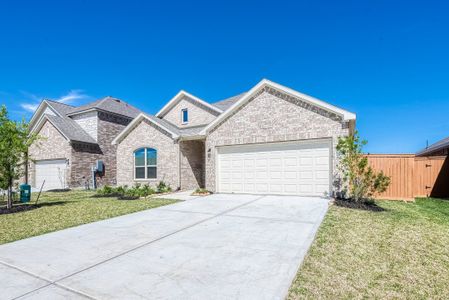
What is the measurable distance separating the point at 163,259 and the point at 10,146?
30.2 ft

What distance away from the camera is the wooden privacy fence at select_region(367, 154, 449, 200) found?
10117 millimetres

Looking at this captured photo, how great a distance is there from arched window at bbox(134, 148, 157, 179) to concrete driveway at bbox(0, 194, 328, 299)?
29.0 ft

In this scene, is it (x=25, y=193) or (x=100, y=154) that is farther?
(x=100, y=154)

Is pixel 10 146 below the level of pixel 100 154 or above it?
above

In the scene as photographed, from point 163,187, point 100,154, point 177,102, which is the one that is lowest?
point 163,187

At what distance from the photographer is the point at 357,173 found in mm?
9031

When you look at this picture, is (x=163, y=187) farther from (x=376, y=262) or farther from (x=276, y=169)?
(x=376, y=262)

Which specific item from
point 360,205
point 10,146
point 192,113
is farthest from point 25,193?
point 360,205

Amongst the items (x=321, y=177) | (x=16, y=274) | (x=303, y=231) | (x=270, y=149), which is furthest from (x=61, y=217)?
(x=321, y=177)

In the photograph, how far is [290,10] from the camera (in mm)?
13094

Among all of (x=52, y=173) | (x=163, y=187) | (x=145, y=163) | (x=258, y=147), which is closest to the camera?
(x=258, y=147)

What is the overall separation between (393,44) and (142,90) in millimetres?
22756

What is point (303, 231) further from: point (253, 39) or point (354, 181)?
Result: point (253, 39)

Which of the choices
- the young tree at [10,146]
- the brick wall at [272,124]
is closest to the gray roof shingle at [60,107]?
the young tree at [10,146]
